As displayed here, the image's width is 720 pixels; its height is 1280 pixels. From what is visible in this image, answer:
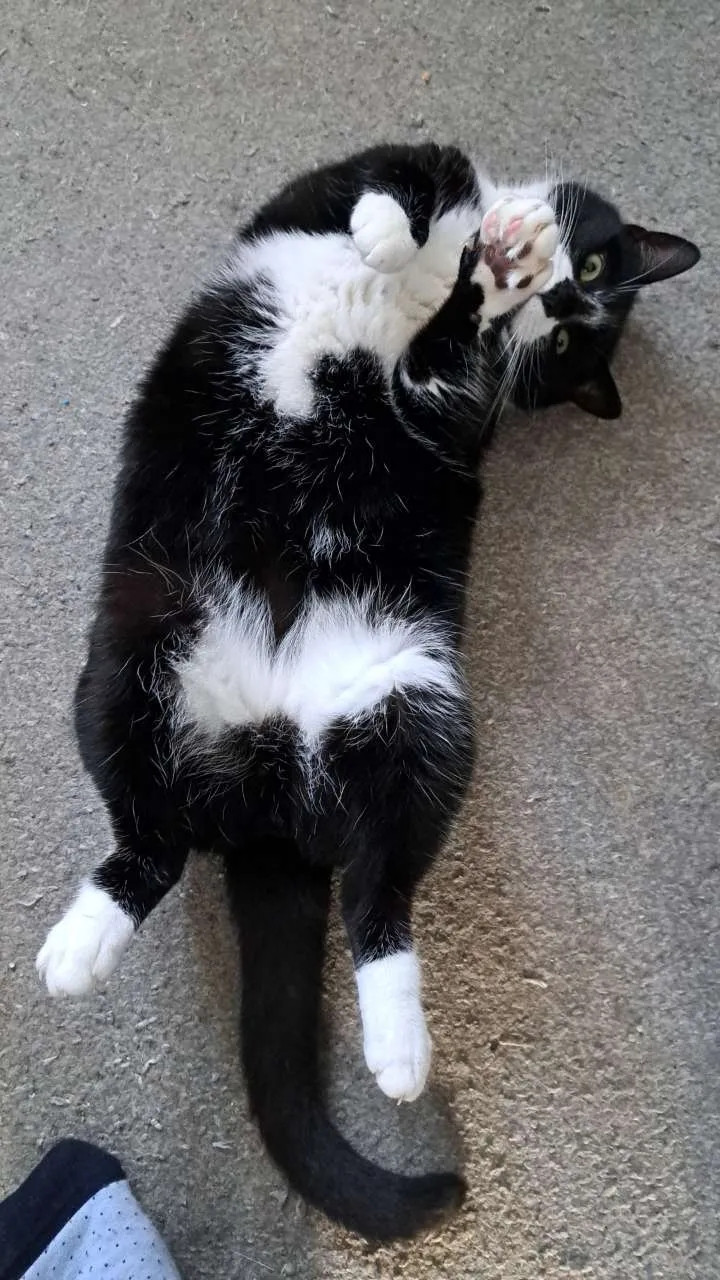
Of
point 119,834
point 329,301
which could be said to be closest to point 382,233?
point 329,301

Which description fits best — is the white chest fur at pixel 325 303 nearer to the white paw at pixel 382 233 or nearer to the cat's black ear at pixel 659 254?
the white paw at pixel 382 233

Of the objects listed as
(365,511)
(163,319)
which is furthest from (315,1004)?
(163,319)

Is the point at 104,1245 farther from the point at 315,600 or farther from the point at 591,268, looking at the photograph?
the point at 591,268

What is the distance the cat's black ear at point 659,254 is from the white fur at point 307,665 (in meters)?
0.57

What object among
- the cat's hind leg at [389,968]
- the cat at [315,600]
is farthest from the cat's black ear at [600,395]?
the cat's hind leg at [389,968]

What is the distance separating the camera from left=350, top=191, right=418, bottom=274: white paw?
1.05 metres

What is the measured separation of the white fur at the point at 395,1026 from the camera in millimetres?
1024

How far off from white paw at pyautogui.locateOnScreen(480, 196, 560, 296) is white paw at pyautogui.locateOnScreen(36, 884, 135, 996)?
864mm

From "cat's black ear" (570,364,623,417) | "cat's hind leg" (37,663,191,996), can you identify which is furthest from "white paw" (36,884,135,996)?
"cat's black ear" (570,364,623,417)

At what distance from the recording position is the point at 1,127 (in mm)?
1375

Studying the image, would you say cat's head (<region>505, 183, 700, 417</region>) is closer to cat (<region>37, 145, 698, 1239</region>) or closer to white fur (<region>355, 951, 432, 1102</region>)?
cat (<region>37, 145, 698, 1239</region>)

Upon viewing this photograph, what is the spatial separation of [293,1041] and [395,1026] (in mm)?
137

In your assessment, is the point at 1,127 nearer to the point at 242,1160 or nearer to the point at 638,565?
the point at 638,565

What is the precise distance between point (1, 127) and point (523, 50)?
80 cm
